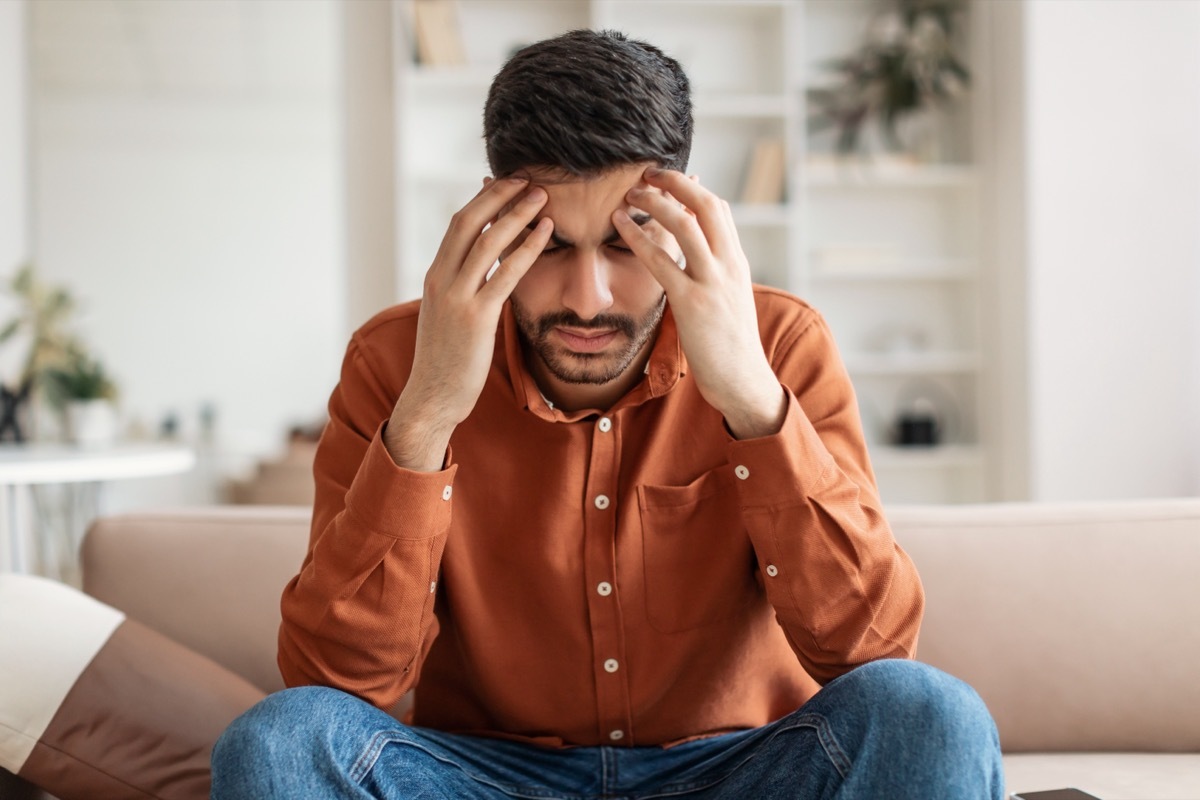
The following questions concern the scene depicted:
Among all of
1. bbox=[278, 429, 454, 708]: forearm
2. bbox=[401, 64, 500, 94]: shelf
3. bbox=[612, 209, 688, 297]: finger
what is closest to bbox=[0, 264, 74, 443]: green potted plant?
bbox=[401, 64, 500, 94]: shelf

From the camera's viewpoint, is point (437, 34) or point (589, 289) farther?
point (437, 34)

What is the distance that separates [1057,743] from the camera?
1.48 meters

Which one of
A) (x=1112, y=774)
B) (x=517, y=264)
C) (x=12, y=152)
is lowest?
(x=1112, y=774)

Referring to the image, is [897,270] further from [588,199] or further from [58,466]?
[588,199]

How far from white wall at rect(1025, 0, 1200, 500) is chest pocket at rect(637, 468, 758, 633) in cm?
278

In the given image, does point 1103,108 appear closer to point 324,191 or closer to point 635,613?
point 635,613

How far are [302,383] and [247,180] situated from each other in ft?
5.65

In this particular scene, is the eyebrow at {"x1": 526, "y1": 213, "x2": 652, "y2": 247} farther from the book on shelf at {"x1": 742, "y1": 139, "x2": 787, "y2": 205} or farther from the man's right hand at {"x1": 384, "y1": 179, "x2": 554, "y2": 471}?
the book on shelf at {"x1": 742, "y1": 139, "x2": 787, "y2": 205}

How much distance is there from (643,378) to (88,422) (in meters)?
2.17

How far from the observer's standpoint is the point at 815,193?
4.21 m

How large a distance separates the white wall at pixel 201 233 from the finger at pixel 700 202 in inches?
277

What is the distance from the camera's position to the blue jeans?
0.92m

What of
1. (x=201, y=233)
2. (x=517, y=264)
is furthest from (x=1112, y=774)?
(x=201, y=233)

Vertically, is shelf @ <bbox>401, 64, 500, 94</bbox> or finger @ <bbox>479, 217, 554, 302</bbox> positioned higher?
shelf @ <bbox>401, 64, 500, 94</bbox>
